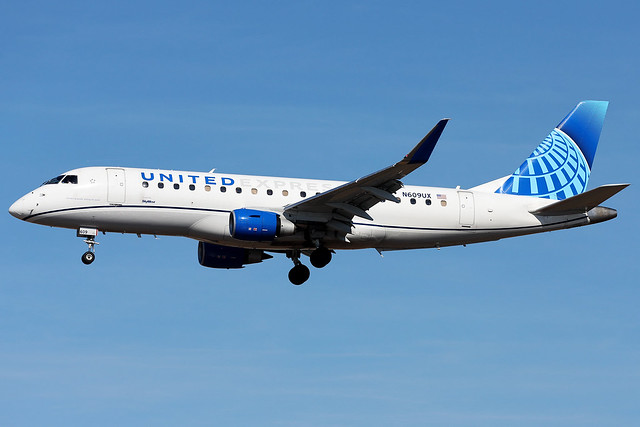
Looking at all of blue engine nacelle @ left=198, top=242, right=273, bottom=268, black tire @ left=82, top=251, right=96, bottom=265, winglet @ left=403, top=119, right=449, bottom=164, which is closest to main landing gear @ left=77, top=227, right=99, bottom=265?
black tire @ left=82, top=251, right=96, bottom=265

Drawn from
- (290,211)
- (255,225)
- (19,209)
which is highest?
(19,209)

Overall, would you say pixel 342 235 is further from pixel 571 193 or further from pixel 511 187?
pixel 571 193

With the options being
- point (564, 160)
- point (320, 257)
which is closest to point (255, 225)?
point (320, 257)

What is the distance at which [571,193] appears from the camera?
49844 mm

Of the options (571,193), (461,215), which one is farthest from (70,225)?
(571,193)

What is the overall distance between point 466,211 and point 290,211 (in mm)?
8103

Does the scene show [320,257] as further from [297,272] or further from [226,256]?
[226,256]

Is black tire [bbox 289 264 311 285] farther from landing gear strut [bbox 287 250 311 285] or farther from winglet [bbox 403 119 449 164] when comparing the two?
winglet [bbox 403 119 449 164]

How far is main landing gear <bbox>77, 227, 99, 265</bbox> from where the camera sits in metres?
42.1

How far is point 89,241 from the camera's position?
4219 cm

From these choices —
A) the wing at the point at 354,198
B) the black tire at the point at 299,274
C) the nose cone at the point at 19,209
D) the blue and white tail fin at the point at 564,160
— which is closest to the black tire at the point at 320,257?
the wing at the point at 354,198

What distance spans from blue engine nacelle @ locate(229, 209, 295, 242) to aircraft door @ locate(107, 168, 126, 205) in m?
4.36

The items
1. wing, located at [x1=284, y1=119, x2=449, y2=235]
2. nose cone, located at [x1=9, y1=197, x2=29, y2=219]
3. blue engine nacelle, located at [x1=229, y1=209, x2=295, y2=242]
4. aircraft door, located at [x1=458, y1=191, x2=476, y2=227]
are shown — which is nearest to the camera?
wing, located at [x1=284, y1=119, x2=449, y2=235]

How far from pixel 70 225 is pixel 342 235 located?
10.9 m
